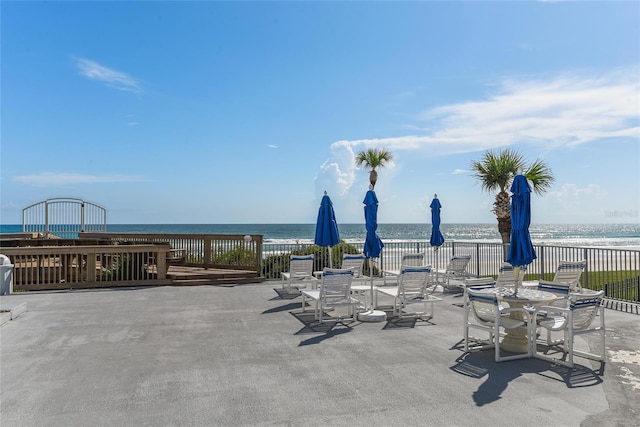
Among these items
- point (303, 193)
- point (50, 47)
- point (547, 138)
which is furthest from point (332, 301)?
point (303, 193)

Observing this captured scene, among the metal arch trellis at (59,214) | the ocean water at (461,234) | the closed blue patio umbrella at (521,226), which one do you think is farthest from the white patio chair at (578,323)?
the ocean water at (461,234)

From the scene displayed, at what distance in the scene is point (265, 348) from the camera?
534 centimetres

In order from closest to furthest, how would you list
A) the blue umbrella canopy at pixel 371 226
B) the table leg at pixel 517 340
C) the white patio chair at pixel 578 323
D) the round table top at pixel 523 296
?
the white patio chair at pixel 578 323 → the round table top at pixel 523 296 → the table leg at pixel 517 340 → the blue umbrella canopy at pixel 371 226

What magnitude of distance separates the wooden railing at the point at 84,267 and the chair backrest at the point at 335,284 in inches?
226

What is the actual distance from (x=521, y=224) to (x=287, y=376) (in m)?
3.66

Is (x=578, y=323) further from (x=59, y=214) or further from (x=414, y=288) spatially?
(x=59, y=214)

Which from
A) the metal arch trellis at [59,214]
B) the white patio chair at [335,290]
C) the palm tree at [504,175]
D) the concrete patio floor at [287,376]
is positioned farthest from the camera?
the metal arch trellis at [59,214]

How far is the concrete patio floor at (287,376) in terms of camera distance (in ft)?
11.0

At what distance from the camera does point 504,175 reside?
1446 cm

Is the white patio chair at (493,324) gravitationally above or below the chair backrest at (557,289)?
below

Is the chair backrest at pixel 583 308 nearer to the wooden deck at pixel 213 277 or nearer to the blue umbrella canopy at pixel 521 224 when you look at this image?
the blue umbrella canopy at pixel 521 224

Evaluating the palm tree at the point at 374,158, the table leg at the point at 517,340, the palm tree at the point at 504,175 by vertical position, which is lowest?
the table leg at the point at 517,340

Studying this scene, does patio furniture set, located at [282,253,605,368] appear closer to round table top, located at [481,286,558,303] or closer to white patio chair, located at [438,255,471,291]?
round table top, located at [481,286,558,303]

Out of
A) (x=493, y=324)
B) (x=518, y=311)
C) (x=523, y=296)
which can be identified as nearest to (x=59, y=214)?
(x=493, y=324)
